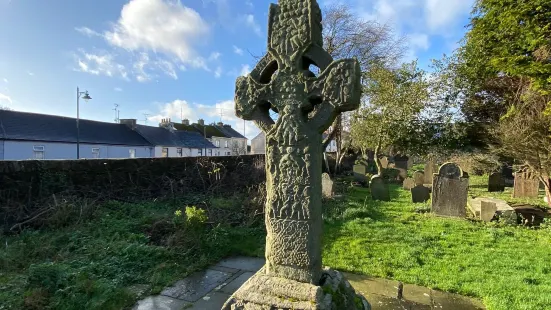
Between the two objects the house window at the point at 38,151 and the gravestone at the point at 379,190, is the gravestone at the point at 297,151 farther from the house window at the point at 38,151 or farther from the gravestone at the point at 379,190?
the house window at the point at 38,151

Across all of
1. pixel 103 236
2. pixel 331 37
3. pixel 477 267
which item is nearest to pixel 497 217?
pixel 477 267

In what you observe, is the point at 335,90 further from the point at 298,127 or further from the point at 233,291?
the point at 233,291

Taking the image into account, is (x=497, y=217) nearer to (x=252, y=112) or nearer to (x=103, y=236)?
(x=252, y=112)

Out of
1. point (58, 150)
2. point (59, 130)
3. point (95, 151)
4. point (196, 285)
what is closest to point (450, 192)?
point (196, 285)

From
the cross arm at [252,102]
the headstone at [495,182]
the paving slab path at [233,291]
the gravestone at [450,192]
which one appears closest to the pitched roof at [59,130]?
the paving slab path at [233,291]

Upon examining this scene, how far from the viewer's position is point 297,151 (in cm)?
252

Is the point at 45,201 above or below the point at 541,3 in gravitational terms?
below

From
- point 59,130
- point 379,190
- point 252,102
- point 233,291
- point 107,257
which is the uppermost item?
point 59,130

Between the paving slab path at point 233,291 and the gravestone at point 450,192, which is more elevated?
the gravestone at point 450,192

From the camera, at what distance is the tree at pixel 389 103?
16.6m

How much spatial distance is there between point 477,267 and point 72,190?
332 inches

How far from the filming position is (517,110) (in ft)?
41.3

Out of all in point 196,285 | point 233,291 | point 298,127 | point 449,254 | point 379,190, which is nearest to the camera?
point 298,127

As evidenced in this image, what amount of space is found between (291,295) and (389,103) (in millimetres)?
15826
